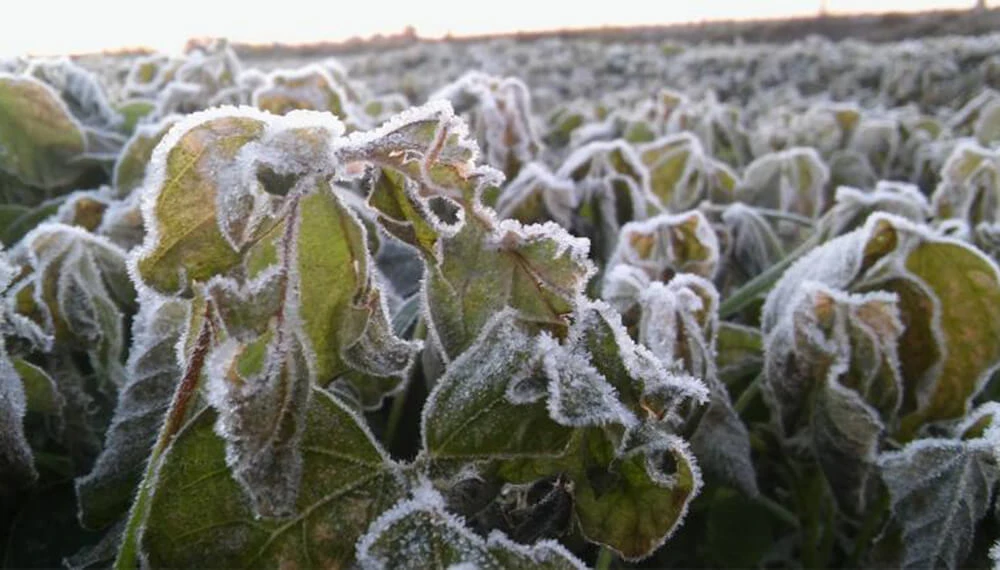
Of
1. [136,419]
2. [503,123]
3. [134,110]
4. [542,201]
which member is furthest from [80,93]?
[136,419]

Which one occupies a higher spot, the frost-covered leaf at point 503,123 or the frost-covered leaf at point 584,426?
the frost-covered leaf at point 584,426

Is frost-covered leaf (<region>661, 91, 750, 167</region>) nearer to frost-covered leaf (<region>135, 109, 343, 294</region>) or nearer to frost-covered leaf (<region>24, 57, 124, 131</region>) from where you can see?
frost-covered leaf (<region>24, 57, 124, 131</region>)

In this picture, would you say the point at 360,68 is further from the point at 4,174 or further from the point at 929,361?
the point at 929,361

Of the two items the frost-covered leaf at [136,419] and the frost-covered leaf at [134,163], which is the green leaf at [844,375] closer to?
the frost-covered leaf at [136,419]

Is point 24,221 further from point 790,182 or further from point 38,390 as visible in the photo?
point 790,182

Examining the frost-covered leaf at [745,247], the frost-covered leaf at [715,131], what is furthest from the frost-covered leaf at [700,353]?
the frost-covered leaf at [715,131]

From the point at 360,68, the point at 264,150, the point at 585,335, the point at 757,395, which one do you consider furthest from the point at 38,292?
the point at 360,68
